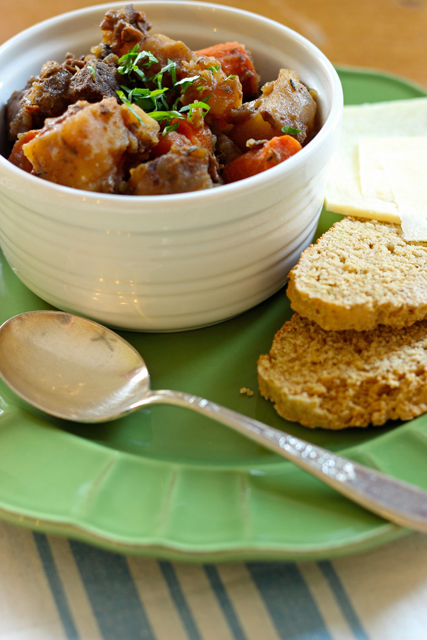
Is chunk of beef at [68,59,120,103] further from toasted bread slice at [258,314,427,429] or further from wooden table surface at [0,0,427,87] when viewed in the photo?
wooden table surface at [0,0,427,87]

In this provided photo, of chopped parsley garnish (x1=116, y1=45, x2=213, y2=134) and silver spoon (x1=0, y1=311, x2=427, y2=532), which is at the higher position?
chopped parsley garnish (x1=116, y1=45, x2=213, y2=134)

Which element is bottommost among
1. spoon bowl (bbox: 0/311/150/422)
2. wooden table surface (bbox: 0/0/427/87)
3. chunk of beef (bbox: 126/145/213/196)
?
wooden table surface (bbox: 0/0/427/87)

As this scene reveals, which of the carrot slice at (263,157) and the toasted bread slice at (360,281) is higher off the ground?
the carrot slice at (263,157)

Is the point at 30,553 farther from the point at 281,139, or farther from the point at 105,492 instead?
the point at 281,139

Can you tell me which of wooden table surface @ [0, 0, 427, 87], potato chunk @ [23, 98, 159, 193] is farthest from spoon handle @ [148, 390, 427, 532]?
wooden table surface @ [0, 0, 427, 87]

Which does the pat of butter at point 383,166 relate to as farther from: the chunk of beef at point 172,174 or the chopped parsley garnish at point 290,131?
the chunk of beef at point 172,174

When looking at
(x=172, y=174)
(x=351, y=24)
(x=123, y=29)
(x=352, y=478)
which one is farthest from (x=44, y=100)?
(x=351, y=24)

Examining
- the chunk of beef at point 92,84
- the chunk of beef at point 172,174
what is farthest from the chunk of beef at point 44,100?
the chunk of beef at point 172,174
